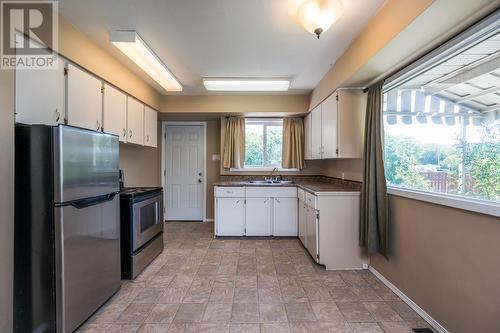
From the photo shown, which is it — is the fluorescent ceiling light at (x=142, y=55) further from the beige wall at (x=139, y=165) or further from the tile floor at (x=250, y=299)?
the tile floor at (x=250, y=299)

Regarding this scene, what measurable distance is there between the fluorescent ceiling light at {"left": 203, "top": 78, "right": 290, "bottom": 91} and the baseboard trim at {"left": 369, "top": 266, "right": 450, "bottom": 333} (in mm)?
2660

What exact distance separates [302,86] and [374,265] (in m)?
2.69

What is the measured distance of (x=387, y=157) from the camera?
2.63m

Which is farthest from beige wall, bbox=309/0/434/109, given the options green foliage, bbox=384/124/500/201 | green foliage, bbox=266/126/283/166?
green foliage, bbox=266/126/283/166

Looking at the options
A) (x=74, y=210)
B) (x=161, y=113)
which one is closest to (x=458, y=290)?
(x=74, y=210)

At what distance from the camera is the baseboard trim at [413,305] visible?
183cm

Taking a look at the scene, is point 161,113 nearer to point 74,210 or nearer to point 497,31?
point 74,210

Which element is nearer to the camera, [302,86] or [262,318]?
[262,318]

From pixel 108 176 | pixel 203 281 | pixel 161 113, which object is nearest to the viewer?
pixel 108 176

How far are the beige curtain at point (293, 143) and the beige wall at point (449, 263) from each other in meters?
2.28

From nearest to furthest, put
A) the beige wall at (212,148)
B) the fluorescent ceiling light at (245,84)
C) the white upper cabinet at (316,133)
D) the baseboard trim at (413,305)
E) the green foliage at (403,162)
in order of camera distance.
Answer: the baseboard trim at (413,305)
the green foliage at (403,162)
the fluorescent ceiling light at (245,84)
the white upper cabinet at (316,133)
the beige wall at (212,148)

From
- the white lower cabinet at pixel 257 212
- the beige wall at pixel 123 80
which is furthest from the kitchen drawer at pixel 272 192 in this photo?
the beige wall at pixel 123 80

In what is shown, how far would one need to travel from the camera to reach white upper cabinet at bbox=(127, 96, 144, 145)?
327cm

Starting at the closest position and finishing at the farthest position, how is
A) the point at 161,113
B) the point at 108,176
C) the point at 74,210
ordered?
the point at 74,210 < the point at 108,176 < the point at 161,113
